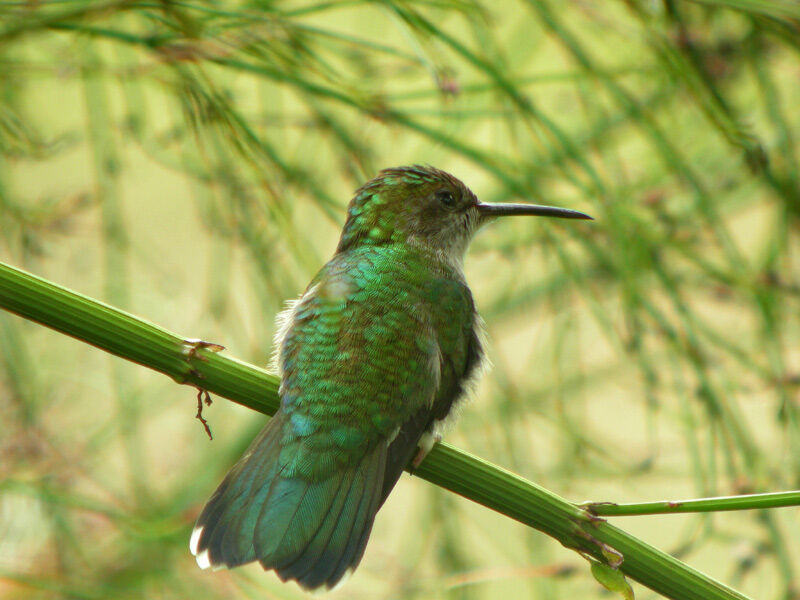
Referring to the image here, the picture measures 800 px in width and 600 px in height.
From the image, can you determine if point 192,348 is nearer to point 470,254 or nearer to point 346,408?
point 346,408

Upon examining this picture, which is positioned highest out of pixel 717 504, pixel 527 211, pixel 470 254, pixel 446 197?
pixel 470 254

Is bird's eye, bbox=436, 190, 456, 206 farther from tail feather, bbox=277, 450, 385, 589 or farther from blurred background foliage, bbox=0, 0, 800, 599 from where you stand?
tail feather, bbox=277, 450, 385, 589

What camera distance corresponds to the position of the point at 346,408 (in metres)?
1.74

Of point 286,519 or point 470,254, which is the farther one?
point 470,254

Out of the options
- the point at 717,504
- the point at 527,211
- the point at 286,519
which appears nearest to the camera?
the point at 717,504

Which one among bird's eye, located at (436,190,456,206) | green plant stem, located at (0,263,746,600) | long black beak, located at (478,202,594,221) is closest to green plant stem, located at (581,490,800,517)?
green plant stem, located at (0,263,746,600)

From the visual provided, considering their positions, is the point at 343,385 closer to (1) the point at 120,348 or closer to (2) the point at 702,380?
(1) the point at 120,348

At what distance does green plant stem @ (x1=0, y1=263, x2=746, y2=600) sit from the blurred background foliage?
0.51 metres

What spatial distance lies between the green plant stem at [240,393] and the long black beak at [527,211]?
84cm

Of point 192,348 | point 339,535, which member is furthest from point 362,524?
point 192,348

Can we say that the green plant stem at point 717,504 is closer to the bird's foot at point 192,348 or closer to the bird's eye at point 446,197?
the bird's foot at point 192,348

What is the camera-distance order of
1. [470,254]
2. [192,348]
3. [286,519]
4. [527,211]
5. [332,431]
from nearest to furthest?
[192,348], [286,519], [332,431], [527,211], [470,254]

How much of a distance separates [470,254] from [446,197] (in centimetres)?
65

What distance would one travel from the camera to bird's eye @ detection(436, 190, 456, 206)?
8.21ft
